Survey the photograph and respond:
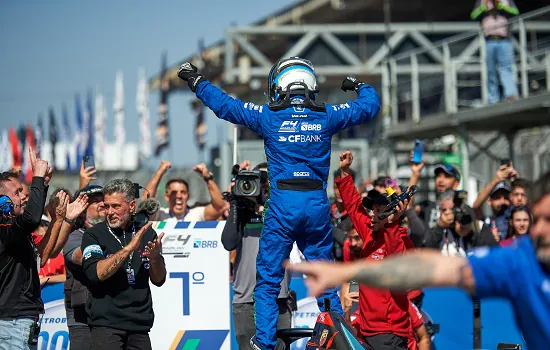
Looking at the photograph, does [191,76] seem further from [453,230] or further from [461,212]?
[453,230]

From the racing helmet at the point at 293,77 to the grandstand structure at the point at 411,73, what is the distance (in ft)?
19.4

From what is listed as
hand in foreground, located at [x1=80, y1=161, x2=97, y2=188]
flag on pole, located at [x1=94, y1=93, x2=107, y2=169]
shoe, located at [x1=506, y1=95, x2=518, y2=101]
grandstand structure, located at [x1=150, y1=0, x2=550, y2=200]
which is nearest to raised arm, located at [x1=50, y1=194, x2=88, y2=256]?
hand in foreground, located at [x1=80, y1=161, x2=97, y2=188]

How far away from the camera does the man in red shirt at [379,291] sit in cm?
646

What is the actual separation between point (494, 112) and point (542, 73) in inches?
281

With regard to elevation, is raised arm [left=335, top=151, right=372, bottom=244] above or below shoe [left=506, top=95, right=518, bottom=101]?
below

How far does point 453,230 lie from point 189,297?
115 inches

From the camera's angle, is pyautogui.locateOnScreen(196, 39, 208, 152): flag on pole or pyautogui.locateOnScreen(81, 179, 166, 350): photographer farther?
pyautogui.locateOnScreen(196, 39, 208, 152): flag on pole

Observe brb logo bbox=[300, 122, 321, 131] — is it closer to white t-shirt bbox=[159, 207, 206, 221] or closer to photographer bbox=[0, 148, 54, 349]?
photographer bbox=[0, 148, 54, 349]

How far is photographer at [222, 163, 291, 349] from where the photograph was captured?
719 cm

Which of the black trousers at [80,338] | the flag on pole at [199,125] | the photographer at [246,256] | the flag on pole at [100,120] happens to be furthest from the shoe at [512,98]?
the flag on pole at [100,120]

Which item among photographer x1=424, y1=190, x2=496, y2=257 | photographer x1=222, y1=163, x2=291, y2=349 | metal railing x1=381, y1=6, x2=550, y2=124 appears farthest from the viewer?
metal railing x1=381, y1=6, x2=550, y2=124

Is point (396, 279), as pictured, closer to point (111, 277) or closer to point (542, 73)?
point (111, 277)

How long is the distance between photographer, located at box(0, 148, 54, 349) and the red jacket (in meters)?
2.39

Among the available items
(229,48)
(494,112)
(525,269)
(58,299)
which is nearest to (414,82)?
(494,112)
